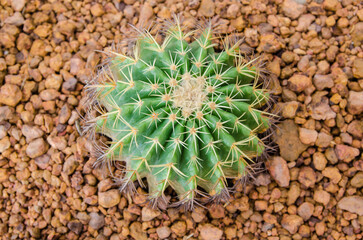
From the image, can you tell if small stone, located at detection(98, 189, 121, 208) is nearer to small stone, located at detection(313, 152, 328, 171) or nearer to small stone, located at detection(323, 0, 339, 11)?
small stone, located at detection(313, 152, 328, 171)

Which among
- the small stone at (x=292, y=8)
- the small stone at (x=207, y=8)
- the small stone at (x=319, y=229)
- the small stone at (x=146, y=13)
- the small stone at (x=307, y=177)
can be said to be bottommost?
the small stone at (x=319, y=229)

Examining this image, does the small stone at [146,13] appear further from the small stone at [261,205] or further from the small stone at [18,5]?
the small stone at [261,205]

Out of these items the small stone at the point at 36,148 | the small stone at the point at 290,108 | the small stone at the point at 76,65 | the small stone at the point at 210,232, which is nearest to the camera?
the small stone at the point at 210,232

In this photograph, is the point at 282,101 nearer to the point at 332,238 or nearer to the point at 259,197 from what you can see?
the point at 259,197

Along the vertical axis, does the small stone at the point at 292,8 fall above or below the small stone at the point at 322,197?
above

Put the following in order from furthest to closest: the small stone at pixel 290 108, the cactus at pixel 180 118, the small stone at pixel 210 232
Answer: the small stone at pixel 290 108 < the small stone at pixel 210 232 < the cactus at pixel 180 118

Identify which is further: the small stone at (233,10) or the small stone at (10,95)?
the small stone at (233,10)

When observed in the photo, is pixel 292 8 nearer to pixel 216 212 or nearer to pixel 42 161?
pixel 216 212

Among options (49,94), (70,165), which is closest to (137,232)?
(70,165)

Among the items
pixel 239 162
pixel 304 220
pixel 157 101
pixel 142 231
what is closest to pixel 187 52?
pixel 157 101

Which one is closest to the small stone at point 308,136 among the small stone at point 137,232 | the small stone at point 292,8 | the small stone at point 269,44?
the small stone at point 269,44
